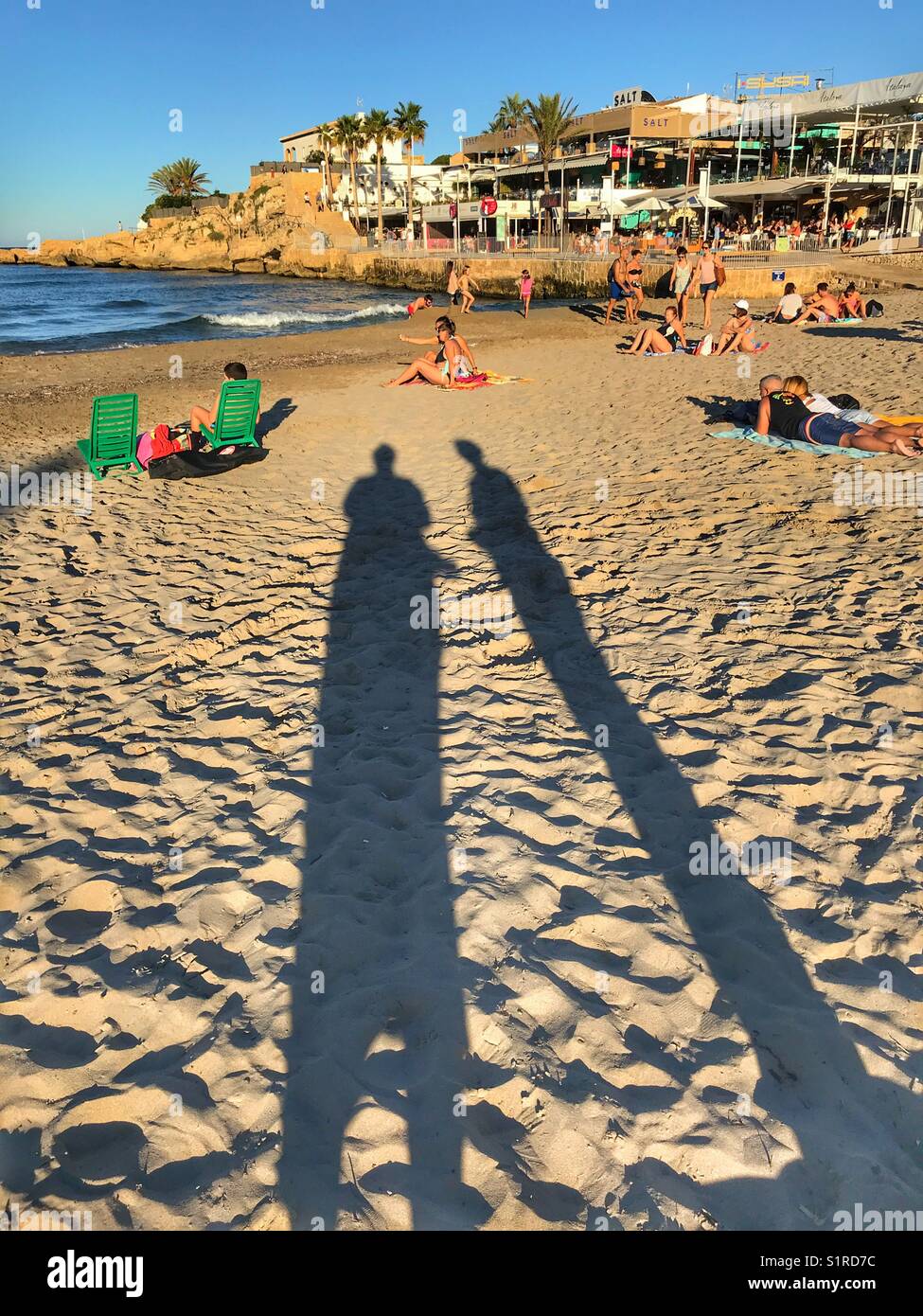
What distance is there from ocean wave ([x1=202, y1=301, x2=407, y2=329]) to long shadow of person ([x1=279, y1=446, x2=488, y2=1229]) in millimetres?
25348

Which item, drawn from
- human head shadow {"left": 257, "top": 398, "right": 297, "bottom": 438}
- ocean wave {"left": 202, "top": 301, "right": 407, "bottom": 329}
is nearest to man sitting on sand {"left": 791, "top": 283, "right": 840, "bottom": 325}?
human head shadow {"left": 257, "top": 398, "right": 297, "bottom": 438}

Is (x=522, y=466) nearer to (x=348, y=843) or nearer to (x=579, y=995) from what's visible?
(x=348, y=843)

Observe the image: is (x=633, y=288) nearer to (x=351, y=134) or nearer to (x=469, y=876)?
(x=469, y=876)

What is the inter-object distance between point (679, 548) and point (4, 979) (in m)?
4.71

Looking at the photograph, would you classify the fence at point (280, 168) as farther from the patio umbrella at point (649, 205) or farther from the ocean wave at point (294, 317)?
the ocean wave at point (294, 317)

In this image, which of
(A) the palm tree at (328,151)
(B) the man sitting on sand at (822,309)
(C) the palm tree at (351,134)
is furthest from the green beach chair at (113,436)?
(A) the palm tree at (328,151)

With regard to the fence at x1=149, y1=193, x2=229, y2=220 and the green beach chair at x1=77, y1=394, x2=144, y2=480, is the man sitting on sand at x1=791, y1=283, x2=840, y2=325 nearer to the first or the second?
the green beach chair at x1=77, y1=394, x2=144, y2=480

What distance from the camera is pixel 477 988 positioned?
7.87 ft

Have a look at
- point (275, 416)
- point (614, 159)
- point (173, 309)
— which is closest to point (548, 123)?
point (614, 159)

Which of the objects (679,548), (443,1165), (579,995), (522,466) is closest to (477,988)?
(579,995)

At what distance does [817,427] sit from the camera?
291 inches

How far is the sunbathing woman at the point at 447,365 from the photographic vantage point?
11.9 metres

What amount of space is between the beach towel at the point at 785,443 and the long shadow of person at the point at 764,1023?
4623 mm

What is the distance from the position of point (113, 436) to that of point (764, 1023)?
7.90m
